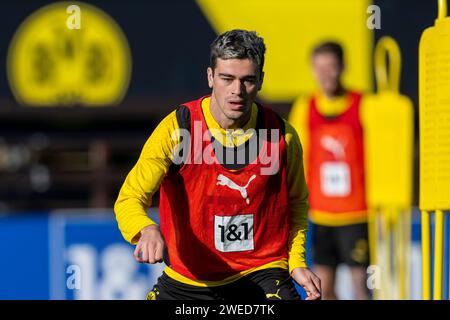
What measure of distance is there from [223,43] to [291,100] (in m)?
7.56

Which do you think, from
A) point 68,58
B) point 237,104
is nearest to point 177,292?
point 237,104

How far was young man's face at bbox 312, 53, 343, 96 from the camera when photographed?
30.9 feet

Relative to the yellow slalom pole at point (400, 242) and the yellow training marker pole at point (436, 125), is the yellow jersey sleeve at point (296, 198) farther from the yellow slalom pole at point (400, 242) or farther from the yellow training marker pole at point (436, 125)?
the yellow slalom pole at point (400, 242)

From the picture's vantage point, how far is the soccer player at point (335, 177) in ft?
31.9

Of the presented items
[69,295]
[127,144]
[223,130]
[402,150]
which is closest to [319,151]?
[402,150]

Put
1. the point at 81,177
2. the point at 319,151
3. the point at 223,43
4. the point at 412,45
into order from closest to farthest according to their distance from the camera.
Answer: the point at 223,43
the point at 319,151
the point at 412,45
the point at 81,177

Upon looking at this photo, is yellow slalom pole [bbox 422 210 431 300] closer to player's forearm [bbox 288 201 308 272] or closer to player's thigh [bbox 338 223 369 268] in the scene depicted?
player's forearm [bbox 288 201 308 272]

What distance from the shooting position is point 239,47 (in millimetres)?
4910

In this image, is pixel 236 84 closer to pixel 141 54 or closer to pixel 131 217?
pixel 131 217

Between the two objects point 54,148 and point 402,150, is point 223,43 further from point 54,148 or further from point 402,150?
point 54,148

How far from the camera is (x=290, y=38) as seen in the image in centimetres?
1262

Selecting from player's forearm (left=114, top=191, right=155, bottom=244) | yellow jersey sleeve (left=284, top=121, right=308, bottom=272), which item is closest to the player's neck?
yellow jersey sleeve (left=284, top=121, right=308, bottom=272)

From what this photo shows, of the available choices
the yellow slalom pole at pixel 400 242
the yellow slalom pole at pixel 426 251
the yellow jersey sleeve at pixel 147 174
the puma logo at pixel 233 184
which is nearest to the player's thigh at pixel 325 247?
the yellow slalom pole at pixel 400 242

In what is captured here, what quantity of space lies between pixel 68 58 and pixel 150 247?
828cm
